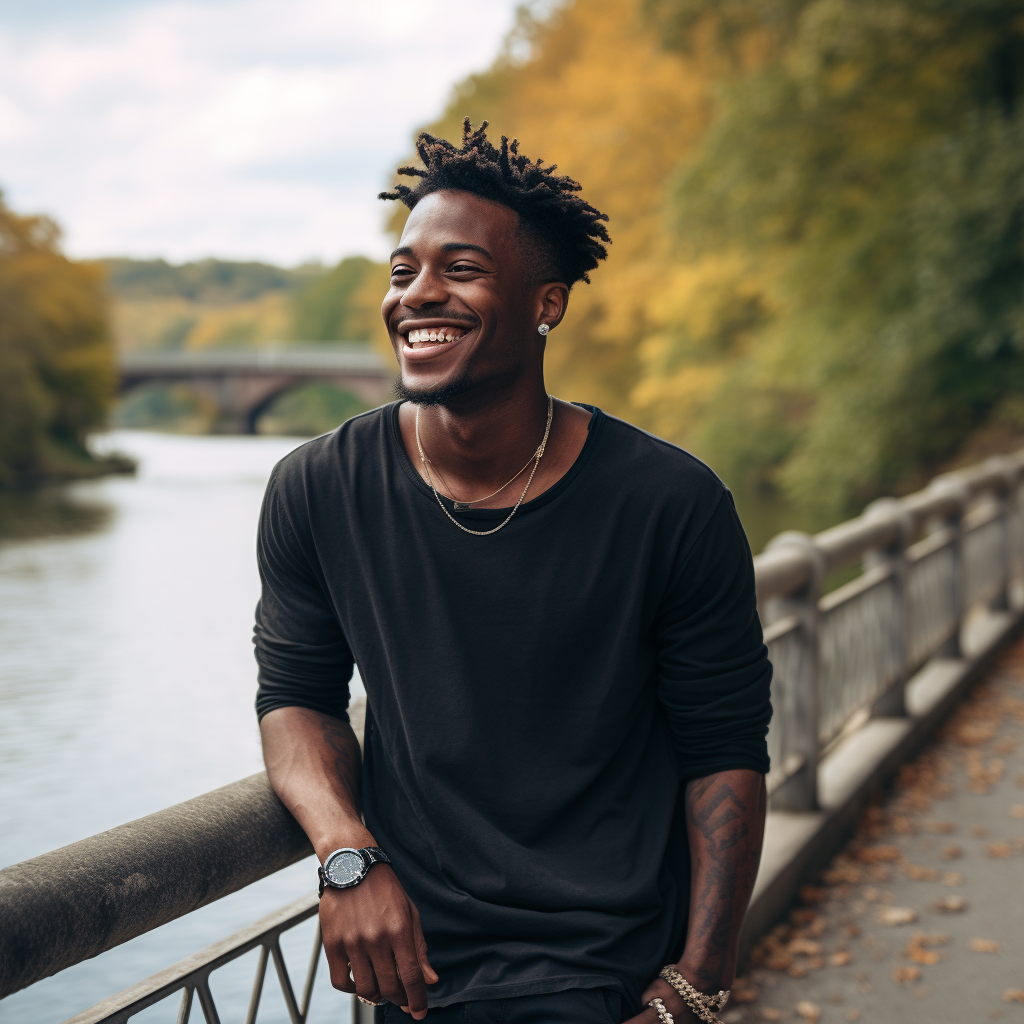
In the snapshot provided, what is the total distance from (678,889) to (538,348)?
2.68 ft

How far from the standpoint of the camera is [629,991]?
171cm

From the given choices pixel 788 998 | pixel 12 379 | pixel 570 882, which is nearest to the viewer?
pixel 570 882

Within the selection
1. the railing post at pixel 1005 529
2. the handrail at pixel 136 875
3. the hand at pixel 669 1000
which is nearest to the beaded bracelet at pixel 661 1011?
the hand at pixel 669 1000

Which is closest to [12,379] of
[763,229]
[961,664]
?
[763,229]

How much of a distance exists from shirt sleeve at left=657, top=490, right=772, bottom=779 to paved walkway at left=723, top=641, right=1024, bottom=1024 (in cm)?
168

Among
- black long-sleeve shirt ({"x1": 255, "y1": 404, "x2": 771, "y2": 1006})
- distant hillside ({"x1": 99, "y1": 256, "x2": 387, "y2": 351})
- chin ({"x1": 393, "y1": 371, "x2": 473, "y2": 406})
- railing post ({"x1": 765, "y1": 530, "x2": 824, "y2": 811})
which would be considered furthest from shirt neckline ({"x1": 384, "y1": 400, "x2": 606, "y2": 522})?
distant hillside ({"x1": 99, "y1": 256, "x2": 387, "y2": 351})

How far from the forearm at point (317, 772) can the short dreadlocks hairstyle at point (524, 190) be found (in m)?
0.75

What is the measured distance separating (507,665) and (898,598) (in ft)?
13.8

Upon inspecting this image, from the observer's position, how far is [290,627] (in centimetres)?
186

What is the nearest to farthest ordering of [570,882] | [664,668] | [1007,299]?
1. [570,882]
2. [664,668]
3. [1007,299]

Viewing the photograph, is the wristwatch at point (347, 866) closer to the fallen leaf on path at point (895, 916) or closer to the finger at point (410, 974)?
the finger at point (410, 974)

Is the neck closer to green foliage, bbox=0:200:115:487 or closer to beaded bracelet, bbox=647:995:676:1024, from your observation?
beaded bracelet, bbox=647:995:676:1024

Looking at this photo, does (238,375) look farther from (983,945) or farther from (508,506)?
(508,506)

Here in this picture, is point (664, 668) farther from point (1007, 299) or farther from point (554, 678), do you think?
point (1007, 299)
